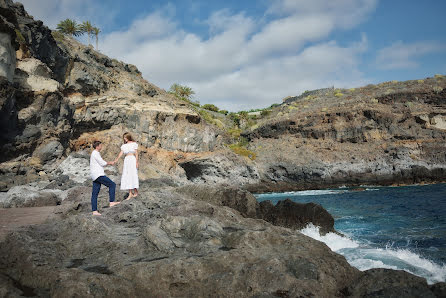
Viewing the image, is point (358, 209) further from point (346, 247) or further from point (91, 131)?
point (91, 131)

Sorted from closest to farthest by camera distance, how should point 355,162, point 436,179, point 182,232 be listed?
point 182,232 → point 436,179 → point 355,162

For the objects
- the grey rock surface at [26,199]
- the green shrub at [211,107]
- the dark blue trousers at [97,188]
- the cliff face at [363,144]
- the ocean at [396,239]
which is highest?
the green shrub at [211,107]

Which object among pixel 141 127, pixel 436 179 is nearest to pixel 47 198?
pixel 141 127

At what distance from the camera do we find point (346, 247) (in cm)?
907

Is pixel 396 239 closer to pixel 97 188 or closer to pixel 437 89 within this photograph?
pixel 97 188

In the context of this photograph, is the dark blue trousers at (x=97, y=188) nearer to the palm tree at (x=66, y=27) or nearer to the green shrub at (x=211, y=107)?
the palm tree at (x=66, y=27)

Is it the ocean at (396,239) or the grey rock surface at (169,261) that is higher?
the grey rock surface at (169,261)

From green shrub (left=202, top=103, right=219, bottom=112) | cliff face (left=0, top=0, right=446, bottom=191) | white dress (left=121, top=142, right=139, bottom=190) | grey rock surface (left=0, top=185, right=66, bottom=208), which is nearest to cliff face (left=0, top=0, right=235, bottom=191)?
cliff face (left=0, top=0, right=446, bottom=191)

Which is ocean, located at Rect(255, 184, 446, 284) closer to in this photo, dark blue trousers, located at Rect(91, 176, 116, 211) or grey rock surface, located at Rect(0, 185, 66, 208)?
dark blue trousers, located at Rect(91, 176, 116, 211)

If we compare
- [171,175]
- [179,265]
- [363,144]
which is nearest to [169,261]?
[179,265]

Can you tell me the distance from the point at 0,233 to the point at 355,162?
42351mm

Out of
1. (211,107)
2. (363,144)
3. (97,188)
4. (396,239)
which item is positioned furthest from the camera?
(211,107)

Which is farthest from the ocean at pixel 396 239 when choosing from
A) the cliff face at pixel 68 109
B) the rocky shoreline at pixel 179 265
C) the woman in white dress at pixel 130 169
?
the cliff face at pixel 68 109

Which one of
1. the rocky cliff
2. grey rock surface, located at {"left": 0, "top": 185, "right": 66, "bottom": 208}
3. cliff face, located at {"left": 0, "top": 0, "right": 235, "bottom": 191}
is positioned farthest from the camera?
cliff face, located at {"left": 0, "top": 0, "right": 235, "bottom": 191}
